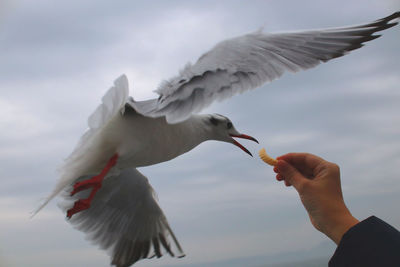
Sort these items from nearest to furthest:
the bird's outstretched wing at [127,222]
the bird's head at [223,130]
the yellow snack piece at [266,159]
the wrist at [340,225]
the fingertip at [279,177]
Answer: the wrist at [340,225]
the fingertip at [279,177]
the yellow snack piece at [266,159]
the bird's head at [223,130]
the bird's outstretched wing at [127,222]

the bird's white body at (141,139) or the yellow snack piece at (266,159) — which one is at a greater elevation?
the bird's white body at (141,139)

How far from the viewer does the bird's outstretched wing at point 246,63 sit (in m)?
1.28

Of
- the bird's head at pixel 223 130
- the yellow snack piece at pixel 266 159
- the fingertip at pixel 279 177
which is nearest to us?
the fingertip at pixel 279 177

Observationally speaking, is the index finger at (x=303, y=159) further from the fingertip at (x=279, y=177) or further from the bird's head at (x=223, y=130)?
the bird's head at (x=223, y=130)

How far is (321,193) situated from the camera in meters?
1.20

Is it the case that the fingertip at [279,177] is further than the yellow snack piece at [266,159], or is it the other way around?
the yellow snack piece at [266,159]

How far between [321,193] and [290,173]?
0.16 meters

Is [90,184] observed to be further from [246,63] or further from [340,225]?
[340,225]

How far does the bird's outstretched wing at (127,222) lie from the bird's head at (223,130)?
51 centimetres

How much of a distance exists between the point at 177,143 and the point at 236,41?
48 centimetres

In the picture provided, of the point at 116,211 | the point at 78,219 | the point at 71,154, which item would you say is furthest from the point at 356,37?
the point at 78,219

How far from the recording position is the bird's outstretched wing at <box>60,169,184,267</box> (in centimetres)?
227

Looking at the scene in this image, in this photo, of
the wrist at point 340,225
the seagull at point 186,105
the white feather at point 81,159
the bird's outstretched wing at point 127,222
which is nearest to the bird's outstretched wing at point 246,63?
the seagull at point 186,105

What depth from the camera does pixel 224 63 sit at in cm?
141
